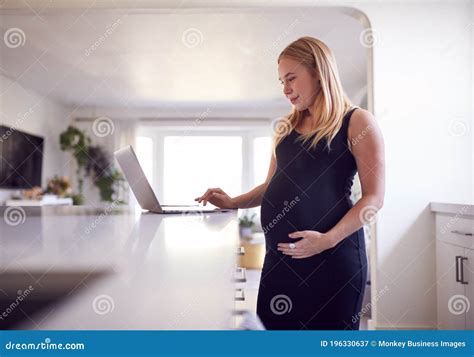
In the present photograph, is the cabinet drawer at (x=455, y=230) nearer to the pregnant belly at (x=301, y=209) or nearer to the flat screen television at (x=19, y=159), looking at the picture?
the pregnant belly at (x=301, y=209)

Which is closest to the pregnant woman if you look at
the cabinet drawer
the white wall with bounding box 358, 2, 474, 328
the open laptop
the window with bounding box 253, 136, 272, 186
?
the open laptop

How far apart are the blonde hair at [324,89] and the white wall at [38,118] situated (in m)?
3.30

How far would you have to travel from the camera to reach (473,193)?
6.56 ft

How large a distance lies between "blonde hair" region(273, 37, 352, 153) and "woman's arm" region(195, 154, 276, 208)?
0.16m

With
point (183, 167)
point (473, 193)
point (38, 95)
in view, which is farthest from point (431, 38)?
point (183, 167)

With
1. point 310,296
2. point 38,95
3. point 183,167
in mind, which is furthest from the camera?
point 183,167

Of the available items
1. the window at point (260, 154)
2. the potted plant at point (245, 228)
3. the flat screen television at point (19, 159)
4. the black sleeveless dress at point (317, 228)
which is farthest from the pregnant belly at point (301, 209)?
the window at point (260, 154)

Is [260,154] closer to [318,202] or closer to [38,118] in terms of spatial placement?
[38,118]

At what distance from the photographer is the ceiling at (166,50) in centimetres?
272

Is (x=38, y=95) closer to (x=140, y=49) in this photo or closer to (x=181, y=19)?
(x=140, y=49)

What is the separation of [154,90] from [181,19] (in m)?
2.08

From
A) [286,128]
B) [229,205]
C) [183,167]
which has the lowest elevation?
[229,205]

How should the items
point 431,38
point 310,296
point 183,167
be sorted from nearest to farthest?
point 310,296 → point 431,38 → point 183,167

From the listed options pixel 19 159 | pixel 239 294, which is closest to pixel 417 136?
pixel 239 294
